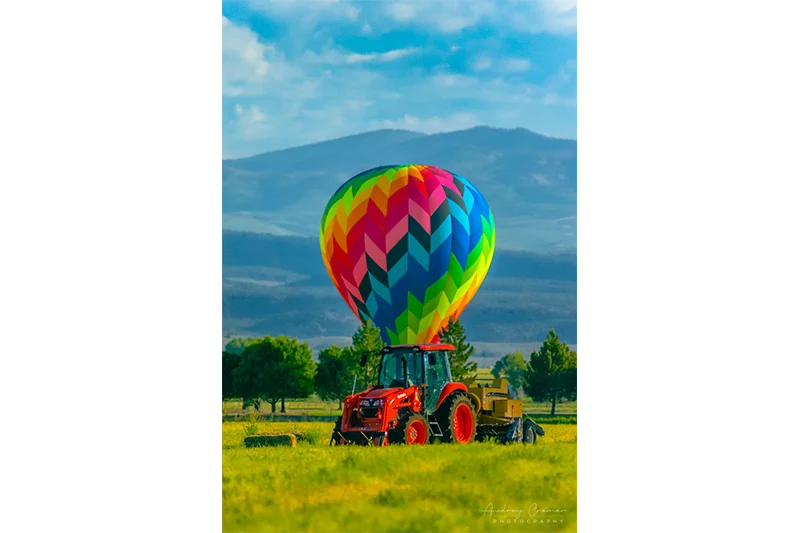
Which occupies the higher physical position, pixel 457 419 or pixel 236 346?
pixel 236 346

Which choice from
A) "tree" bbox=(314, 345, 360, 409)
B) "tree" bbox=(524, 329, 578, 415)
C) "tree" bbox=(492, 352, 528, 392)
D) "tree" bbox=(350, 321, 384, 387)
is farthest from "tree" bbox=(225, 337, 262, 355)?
"tree" bbox=(314, 345, 360, 409)

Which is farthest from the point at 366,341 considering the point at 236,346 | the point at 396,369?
the point at 236,346

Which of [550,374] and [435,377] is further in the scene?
[550,374]

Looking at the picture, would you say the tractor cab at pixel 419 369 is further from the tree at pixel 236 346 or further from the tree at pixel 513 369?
the tree at pixel 513 369

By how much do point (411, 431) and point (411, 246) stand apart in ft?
25.6

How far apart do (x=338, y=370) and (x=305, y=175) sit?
8.96m

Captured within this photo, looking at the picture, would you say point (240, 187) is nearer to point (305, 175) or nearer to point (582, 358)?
point (582, 358)

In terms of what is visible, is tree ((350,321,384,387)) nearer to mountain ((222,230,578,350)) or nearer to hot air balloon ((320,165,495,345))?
mountain ((222,230,578,350))

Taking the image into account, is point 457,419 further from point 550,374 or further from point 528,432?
point 550,374

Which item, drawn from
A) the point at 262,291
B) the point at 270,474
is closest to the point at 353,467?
the point at 270,474

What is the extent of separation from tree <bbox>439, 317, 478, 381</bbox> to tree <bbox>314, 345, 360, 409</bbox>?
16.1ft

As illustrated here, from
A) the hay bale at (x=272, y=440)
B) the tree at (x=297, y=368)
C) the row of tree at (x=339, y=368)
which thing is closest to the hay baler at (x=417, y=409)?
the row of tree at (x=339, y=368)

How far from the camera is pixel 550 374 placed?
19.9 m

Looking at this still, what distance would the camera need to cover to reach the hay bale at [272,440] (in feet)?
54.2
